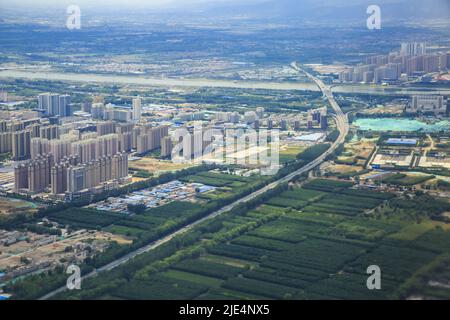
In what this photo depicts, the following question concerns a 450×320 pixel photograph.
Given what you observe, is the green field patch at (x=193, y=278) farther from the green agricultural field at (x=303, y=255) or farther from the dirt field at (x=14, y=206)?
the dirt field at (x=14, y=206)

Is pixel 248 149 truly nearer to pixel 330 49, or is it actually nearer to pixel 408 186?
pixel 408 186

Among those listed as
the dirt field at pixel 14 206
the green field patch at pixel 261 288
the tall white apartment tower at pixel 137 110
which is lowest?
the green field patch at pixel 261 288

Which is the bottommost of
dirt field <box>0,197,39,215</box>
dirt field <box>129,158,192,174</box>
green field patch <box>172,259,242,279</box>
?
green field patch <box>172,259,242,279</box>

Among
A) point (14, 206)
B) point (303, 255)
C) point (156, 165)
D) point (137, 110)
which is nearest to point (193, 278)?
point (303, 255)

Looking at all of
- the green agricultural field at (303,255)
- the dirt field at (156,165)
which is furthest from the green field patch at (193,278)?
the dirt field at (156,165)

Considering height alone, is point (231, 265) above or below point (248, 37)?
below

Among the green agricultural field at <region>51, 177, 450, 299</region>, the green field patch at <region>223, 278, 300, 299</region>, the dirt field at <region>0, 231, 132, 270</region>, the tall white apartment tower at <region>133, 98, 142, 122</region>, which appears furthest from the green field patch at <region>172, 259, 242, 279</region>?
the tall white apartment tower at <region>133, 98, 142, 122</region>


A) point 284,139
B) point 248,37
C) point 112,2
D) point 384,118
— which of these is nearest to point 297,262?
point 284,139

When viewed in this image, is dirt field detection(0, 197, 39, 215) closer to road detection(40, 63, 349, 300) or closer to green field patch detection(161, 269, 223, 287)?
road detection(40, 63, 349, 300)
